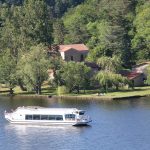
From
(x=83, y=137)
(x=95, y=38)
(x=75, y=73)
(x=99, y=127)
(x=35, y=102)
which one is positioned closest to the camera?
(x=83, y=137)

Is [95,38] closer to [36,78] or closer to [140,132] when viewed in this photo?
[36,78]

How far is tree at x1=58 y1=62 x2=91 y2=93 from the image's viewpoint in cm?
14412

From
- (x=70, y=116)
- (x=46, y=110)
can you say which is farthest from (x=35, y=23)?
(x=70, y=116)

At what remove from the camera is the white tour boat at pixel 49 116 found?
104m

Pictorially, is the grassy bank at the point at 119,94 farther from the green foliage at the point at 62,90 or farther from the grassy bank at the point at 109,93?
the green foliage at the point at 62,90

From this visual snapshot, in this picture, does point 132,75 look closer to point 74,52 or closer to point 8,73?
point 74,52

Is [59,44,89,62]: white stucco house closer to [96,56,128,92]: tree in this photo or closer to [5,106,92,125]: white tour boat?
[96,56,128,92]: tree

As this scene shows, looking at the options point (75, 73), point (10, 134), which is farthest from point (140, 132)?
point (75, 73)

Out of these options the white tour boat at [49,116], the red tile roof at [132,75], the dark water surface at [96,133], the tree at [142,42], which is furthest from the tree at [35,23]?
the white tour boat at [49,116]

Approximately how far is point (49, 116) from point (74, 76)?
38808 mm

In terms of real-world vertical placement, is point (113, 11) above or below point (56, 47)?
above

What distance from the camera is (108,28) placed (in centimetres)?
17488

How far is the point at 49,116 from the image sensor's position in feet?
347

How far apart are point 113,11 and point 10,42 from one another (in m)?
41.4
